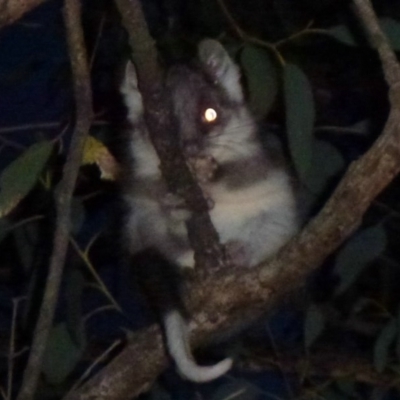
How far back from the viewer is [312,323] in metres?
3.32

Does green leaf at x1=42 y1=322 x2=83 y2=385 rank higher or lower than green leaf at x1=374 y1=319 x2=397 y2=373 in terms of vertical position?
higher

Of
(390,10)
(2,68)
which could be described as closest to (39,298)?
(2,68)

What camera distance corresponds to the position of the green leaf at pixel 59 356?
3.07 m

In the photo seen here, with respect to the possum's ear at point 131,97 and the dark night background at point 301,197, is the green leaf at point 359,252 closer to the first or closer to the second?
the dark night background at point 301,197

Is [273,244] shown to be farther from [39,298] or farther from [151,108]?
[151,108]

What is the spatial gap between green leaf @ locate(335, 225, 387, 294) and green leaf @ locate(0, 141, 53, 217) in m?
1.01

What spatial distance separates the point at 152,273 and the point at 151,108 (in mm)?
742

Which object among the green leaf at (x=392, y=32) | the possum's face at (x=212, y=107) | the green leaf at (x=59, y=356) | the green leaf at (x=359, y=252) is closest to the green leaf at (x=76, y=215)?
the green leaf at (x=59, y=356)

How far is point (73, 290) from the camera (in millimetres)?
3107

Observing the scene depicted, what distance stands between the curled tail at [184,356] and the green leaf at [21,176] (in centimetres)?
46

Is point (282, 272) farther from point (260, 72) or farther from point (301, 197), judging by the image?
point (301, 197)

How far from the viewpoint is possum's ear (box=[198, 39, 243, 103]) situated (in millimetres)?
3006

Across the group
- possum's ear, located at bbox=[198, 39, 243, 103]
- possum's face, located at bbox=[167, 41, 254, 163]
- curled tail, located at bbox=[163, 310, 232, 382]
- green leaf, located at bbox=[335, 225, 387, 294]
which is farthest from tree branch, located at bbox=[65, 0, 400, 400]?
possum's ear, located at bbox=[198, 39, 243, 103]

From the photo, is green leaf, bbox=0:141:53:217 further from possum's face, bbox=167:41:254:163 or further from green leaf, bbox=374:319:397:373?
green leaf, bbox=374:319:397:373
